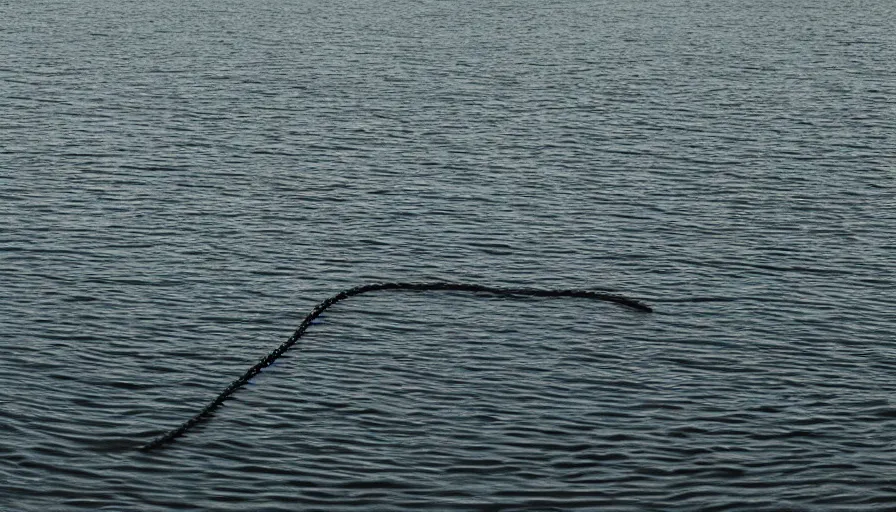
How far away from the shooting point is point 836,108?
118 meters

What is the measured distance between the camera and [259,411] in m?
53.0

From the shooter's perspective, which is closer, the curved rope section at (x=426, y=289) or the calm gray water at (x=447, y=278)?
the calm gray water at (x=447, y=278)

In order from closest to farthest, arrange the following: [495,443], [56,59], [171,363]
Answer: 1. [495,443]
2. [171,363]
3. [56,59]

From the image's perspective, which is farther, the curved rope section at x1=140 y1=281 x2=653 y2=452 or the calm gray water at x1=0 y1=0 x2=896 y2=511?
the curved rope section at x1=140 y1=281 x2=653 y2=452

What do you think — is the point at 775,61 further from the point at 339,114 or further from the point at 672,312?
the point at 672,312

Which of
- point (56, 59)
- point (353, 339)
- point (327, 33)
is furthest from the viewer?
point (327, 33)

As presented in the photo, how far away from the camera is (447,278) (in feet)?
232

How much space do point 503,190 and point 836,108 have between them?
41.0 metres

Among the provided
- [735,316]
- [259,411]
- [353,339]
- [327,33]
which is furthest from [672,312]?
[327,33]

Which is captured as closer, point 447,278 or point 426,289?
point 426,289

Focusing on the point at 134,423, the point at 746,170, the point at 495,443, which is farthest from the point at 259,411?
the point at 746,170

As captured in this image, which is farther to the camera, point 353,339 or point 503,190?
point 503,190

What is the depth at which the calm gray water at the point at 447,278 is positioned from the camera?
48281 mm

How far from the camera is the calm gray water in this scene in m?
48.3
